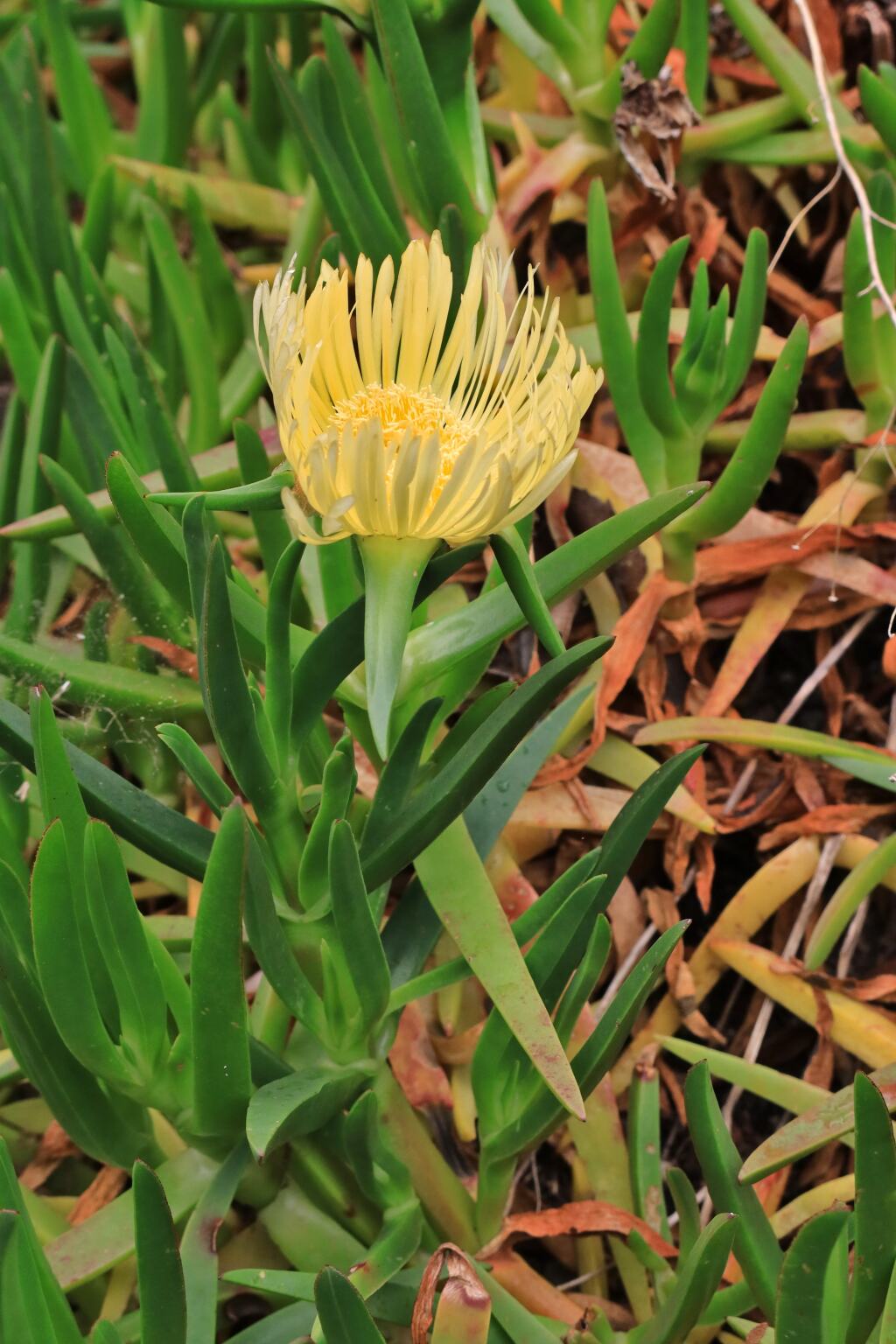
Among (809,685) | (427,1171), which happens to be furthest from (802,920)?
(427,1171)

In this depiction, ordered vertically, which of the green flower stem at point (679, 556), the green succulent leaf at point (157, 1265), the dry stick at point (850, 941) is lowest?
the dry stick at point (850, 941)

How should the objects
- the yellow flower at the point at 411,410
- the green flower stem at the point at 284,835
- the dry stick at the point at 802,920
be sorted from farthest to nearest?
the dry stick at the point at 802,920, the green flower stem at the point at 284,835, the yellow flower at the point at 411,410

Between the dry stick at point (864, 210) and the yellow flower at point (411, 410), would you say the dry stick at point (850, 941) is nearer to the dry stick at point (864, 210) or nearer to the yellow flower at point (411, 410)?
the dry stick at point (864, 210)

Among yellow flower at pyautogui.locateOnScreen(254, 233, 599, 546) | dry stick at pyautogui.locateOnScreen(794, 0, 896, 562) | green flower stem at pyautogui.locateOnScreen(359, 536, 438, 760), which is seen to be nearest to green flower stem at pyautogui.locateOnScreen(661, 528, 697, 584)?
dry stick at pyautogui.locateOnScreen(794, 0, 896, 562)

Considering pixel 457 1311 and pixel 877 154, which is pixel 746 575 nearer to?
pixel 877 154

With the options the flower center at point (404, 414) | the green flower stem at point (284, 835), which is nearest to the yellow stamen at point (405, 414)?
the flower center at point (404, 414)

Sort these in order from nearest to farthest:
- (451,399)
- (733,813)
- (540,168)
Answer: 1. (451,399)
2. (733,813)
3. (540,168)

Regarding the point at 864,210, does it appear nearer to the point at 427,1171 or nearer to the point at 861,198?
the point at 861,198

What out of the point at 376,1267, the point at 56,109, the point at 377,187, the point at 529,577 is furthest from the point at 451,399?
the point at 56,109
